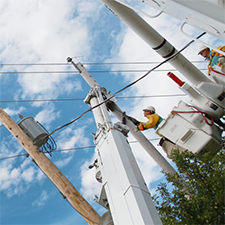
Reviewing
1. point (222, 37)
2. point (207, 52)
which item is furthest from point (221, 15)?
point (207, 52)

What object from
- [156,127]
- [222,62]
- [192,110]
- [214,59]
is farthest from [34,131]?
[214,59]

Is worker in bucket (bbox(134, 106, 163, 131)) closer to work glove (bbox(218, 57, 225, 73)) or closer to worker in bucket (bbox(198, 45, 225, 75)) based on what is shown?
worker in bucket (bbox(198, 45, 225, 75))

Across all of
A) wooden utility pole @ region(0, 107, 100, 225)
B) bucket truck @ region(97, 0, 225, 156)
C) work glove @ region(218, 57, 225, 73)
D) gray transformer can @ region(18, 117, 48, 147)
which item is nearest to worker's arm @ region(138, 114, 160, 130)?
bucket truck @ region(97, 0, 225, 156)

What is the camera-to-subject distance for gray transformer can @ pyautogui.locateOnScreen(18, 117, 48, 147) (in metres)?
6.95

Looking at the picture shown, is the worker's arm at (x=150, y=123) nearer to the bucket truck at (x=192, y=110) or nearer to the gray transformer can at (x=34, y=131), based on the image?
the bucket truck at (x=192, y=110)

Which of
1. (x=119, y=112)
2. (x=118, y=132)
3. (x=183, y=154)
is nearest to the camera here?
(x=118, y=132)

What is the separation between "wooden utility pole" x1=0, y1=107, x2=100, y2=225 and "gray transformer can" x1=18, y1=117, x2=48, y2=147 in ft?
0.51

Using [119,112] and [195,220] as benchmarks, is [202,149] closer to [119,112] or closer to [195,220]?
[195,220]

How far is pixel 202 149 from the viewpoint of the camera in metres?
6.12

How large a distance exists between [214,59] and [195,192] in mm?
4156

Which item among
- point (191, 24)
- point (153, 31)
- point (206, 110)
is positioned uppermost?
point (153, 31)

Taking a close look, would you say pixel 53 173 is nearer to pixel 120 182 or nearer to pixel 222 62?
pixel 120 182

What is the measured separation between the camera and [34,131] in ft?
23.3

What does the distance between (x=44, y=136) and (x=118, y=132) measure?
2774 millimetres
